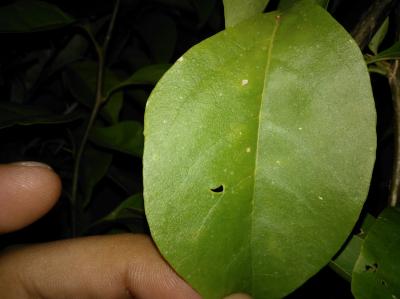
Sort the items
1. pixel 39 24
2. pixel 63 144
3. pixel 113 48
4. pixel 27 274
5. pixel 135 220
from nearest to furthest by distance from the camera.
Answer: pixel 27 274, pixel 39 24, pixel 135 220, pixel 63 144, pixel 113 48

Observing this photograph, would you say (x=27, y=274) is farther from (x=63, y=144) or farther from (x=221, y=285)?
(x=63, y=144)

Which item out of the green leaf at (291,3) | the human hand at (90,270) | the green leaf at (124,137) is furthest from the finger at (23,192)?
the green leaf at (291,3)

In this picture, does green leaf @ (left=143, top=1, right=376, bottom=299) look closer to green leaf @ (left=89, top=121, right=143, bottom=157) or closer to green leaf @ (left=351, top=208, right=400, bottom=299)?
green leaf @ (left=351, top=208, right=400, bottom=299)

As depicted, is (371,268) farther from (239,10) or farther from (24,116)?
(24,116)

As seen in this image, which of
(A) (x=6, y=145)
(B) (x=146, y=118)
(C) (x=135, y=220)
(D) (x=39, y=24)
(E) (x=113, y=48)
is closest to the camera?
(B) (x=146, y=118)

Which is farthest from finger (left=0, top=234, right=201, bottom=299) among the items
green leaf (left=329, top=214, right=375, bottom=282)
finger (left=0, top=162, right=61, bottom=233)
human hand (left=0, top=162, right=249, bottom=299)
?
green leaf (left=329, top=214, right=375, bottom=282)

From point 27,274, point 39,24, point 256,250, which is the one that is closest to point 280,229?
point 256,250

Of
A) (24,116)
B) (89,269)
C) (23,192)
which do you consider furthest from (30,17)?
(89,269)
